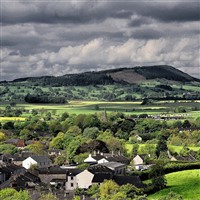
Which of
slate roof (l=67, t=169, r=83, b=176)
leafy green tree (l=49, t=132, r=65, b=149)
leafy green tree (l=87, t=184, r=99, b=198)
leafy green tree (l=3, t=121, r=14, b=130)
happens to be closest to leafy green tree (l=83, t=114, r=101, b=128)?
leafy green tree (l=3, t=121, r=14, b=130)

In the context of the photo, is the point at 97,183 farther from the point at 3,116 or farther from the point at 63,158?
the point at 3,116

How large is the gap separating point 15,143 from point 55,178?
4665cm

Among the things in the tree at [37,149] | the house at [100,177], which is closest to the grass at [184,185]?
the house at [100,177]

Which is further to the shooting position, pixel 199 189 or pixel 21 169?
pixel 21 169

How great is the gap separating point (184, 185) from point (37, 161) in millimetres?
34147

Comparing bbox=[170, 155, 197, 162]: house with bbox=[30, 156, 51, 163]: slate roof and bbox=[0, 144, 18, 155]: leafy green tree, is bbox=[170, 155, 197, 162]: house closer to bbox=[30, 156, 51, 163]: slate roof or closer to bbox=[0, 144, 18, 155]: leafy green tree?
bbox=[30, 156, 51, 163]: slate roof

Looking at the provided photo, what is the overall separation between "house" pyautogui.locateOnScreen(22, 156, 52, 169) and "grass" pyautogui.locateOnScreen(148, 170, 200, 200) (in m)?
26.7

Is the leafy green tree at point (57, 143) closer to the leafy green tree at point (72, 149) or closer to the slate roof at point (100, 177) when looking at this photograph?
the leafy green tree at point (72, 149)

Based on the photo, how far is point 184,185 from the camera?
72.8 m

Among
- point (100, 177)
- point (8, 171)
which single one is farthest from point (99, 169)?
→ point (8, 171)

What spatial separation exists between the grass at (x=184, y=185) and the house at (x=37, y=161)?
26.7m

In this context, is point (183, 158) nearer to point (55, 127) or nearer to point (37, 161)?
point (37, 161)

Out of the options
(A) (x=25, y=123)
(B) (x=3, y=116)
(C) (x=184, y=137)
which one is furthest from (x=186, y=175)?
(B) (x=3, y=116)

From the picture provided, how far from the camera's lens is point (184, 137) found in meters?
133
